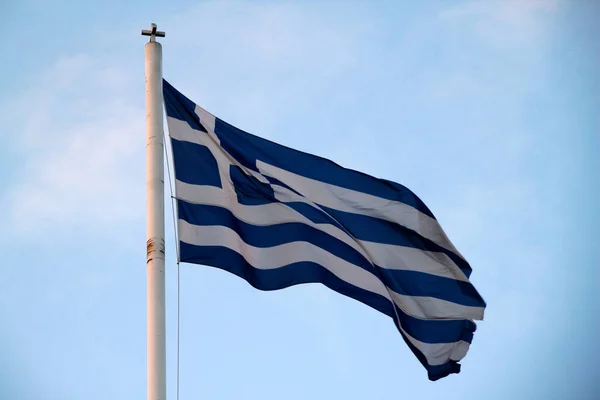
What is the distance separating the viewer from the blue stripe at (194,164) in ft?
46.3

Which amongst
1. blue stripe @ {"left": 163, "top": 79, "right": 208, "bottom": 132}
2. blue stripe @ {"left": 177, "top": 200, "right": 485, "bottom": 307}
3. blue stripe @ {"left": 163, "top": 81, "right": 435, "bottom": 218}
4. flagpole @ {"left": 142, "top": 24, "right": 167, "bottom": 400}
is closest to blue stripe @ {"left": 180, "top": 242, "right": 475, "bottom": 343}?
blue stripe @ {"left": 177, "top": 200, "right": 485, "bottom": 307}

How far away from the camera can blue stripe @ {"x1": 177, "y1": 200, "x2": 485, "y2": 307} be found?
13.9 m

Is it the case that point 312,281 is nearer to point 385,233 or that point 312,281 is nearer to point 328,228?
point 328,228

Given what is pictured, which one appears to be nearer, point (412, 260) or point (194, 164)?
point (194, 164)

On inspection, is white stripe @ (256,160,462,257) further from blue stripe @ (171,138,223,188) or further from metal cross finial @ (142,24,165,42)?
metal cross finial @ (142,24,165,42)

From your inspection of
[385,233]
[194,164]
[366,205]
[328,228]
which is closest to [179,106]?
[194,164]

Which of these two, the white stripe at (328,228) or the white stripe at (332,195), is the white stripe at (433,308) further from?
the white stripe at (332,195)

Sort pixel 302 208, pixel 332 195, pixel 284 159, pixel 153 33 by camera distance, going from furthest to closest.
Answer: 1. pixel 332 195
2. pixel 284 159
3. pixel 302 208
4. pixel 153 33

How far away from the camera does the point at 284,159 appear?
1548 cm

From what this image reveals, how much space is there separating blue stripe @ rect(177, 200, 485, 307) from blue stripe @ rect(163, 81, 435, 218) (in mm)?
893

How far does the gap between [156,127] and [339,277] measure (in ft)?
11.9

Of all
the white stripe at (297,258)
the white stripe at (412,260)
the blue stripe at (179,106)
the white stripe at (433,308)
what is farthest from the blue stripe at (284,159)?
the white stripe at (433,308)

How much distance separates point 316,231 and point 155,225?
331cm

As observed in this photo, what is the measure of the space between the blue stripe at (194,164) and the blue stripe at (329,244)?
40 centimetres
